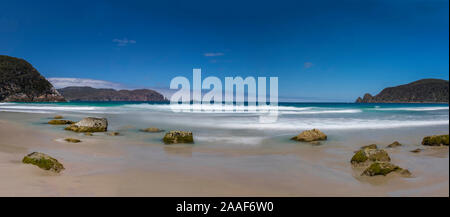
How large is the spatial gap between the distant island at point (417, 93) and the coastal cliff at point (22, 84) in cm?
16673

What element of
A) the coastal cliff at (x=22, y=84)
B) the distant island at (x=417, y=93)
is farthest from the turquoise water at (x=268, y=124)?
the distant island at (x=417, y=93)

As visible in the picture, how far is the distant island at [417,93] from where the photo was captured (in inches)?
4845

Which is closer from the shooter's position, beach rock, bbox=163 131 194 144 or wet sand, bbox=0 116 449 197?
wet sand, bbox=0 116 449 197

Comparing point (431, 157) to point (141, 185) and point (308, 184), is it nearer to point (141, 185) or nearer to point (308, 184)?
point (308, 184)

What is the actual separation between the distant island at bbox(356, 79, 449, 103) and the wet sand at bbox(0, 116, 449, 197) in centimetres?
14889

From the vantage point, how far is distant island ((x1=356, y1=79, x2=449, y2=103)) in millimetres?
123062

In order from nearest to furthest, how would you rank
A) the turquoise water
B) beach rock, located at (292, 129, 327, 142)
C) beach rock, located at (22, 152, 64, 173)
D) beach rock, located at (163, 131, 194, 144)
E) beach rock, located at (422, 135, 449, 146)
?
beach rock, located at (22, 152, 64, 173) < beach rock, located at (422, 135, 449, 146) < beach rock, located at (163, 131, 194, 144) < beach rock, located at (292, 129, 327, 142) < the turquoise water

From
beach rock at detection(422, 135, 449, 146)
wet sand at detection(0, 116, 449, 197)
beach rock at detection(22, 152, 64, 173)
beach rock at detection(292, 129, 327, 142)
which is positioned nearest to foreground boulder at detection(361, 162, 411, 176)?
wet sand at detection(0, 116, 449, 197)

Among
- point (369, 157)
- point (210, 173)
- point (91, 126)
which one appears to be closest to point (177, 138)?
point (210, 173)

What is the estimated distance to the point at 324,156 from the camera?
6.64 metres

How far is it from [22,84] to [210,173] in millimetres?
115777

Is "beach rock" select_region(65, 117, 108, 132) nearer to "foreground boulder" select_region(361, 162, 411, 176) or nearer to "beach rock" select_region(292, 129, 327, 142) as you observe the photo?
"beach rock" select_region(292, 129, 327, 142)

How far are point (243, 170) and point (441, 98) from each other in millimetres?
157411
